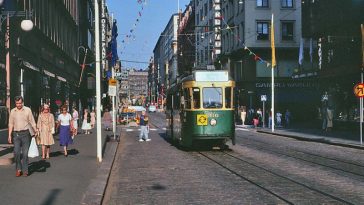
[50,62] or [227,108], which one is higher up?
[50,62]

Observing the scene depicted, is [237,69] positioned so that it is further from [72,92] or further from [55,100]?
[55,100]

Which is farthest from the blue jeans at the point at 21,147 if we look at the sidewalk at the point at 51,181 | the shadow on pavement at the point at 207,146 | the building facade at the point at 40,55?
the shadow on pavement at the point at 207,146

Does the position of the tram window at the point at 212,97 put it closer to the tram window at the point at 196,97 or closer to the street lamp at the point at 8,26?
the tram window at the point at 196,97

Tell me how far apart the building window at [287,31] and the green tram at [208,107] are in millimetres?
36313

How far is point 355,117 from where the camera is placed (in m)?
33.0


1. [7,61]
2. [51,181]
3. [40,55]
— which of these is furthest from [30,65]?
[51,181]

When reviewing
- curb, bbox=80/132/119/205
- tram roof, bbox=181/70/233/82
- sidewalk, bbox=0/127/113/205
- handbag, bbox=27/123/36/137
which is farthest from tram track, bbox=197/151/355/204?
handbag, bbox=27/123/36/137

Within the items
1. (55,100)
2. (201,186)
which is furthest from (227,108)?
(55,100)

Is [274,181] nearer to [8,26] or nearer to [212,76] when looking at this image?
[212,76]

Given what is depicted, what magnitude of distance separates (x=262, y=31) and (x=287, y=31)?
272 centimetres

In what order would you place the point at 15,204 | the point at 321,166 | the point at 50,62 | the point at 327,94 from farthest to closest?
the point at 327,94
the point at 50,62
the point at 321,166
the point at 15,204

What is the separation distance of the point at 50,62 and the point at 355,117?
18.4 m

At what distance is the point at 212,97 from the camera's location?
2005 centimetres

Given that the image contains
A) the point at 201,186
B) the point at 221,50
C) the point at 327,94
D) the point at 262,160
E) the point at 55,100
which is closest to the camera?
the point at 201,186
